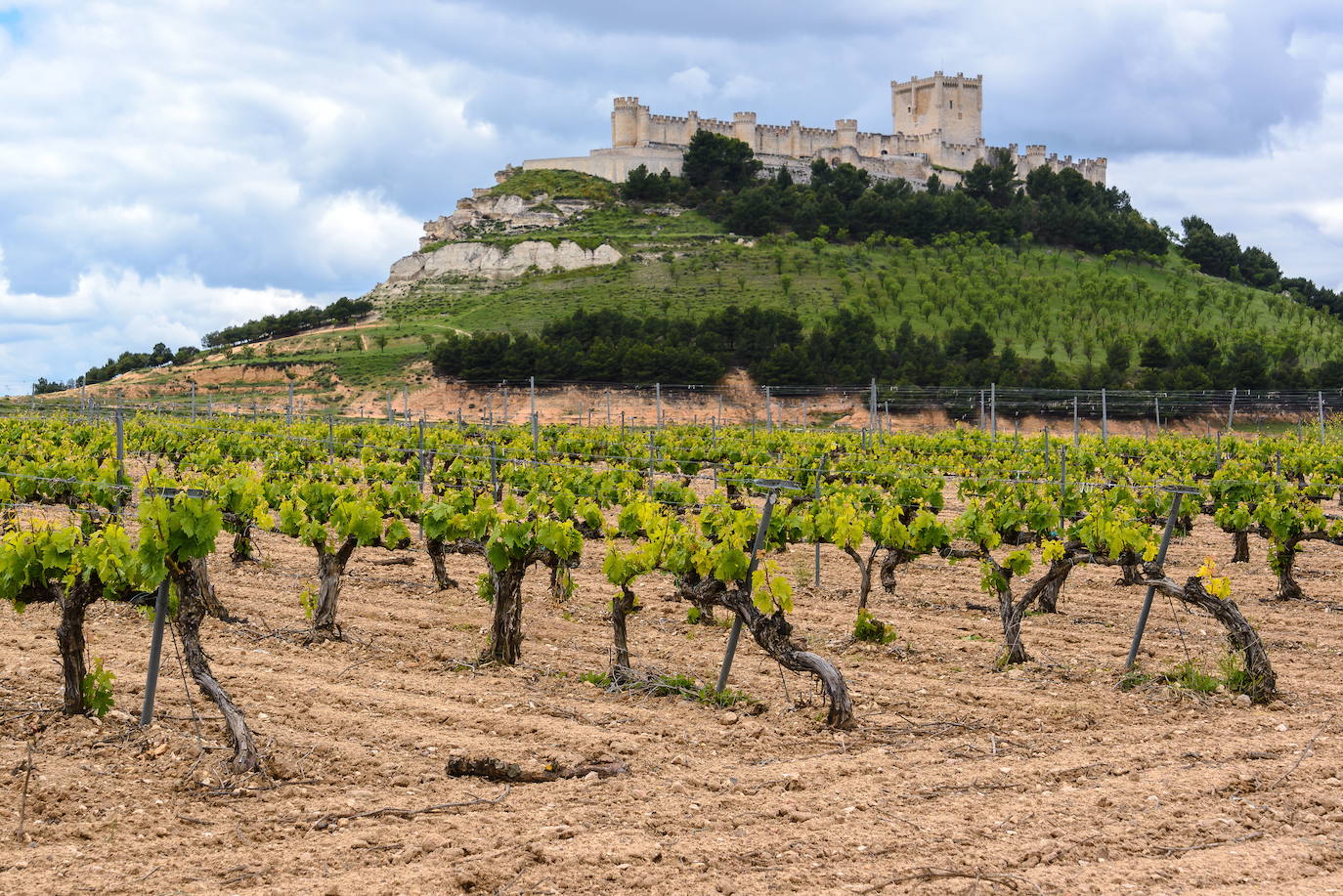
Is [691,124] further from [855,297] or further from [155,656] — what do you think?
[155,656]

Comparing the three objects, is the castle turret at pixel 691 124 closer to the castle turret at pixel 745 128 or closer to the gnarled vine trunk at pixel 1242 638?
the castle turret at pixel 745 128

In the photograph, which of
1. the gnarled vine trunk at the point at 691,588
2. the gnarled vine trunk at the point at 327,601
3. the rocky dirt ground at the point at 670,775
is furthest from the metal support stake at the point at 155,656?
the gnarled vine trunk at the point at 691,588

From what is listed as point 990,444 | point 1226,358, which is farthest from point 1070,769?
point 1226,358

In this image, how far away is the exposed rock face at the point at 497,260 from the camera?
68.4 meters

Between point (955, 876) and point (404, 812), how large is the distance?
7.48 feet

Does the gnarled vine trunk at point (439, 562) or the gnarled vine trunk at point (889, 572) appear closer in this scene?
the gnarled vine trunk at point (439, 562)

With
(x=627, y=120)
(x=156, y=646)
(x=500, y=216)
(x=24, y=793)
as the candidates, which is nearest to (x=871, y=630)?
(x=156, y=646)

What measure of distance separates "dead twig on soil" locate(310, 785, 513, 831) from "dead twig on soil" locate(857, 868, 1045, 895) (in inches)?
68.3

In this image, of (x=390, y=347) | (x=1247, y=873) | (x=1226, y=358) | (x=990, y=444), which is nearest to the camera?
(x=1247, y=873)

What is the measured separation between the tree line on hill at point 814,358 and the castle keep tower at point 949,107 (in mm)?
42164

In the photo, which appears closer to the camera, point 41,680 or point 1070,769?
point 1070,769

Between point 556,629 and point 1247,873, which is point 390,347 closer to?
point 556,629

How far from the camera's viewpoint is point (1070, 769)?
5.39 metres

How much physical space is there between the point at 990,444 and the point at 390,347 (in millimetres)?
34844
